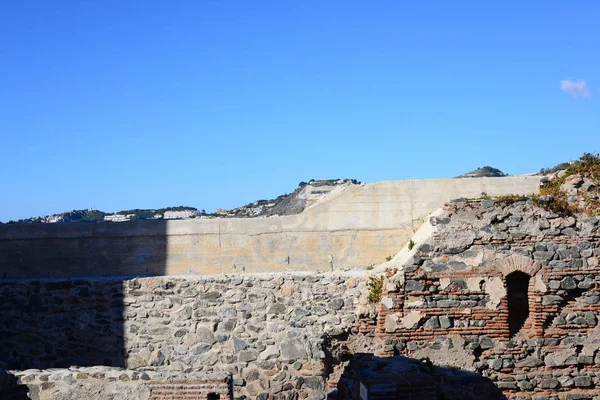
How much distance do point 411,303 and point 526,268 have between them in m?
1.73

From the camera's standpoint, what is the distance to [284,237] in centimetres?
1222

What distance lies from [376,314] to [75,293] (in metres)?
4.77

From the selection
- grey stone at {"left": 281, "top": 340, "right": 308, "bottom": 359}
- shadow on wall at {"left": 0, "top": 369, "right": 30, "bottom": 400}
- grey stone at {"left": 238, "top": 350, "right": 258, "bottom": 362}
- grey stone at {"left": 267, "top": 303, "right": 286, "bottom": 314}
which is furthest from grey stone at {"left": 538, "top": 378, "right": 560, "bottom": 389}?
shadow on wall at {"left": 0, "top": 369, "right": 30, "bottom": 400}

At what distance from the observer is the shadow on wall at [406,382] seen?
684 centimetres

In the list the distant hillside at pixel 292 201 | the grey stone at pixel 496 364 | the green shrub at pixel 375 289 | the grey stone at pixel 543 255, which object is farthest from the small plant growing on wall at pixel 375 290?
the distant hillside at pixel 292 201

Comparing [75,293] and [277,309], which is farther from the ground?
[75,293]

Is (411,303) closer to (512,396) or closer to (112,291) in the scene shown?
(512,396)

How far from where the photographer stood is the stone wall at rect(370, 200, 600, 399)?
33.8 feet

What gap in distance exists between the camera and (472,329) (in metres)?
10.3

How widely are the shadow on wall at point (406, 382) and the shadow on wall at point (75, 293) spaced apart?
15.3 ft

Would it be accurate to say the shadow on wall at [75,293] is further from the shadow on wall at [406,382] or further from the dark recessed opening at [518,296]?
the dark recessed opening at [518,296]

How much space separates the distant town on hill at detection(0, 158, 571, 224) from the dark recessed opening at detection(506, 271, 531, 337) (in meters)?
2.54

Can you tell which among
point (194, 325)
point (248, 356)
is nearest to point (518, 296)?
point (248, 356)

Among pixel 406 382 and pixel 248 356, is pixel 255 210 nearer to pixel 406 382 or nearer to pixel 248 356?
pixel 248 356
